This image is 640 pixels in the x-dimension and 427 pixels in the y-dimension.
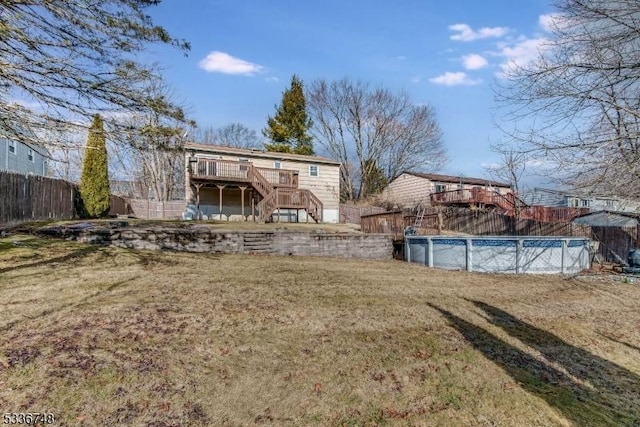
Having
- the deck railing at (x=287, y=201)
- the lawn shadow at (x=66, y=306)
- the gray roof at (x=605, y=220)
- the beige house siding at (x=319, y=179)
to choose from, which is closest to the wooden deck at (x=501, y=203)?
the gray roof at (x=605, y=220)

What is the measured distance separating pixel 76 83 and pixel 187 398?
17.5 feet

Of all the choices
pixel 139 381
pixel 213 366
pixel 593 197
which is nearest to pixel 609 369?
pixel 593 197

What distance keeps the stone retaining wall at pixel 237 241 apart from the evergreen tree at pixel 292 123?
2136cm

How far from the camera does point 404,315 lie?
5.91 metres

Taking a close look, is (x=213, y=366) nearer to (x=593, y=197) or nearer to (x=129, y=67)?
(x=129, y=67)

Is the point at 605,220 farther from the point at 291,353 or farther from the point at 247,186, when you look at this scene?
the point at 291,353

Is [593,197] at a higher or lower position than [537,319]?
higher

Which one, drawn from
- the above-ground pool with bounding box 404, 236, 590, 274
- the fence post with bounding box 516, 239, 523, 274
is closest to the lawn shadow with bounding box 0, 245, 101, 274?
the above-ground pool with bounding box 404, 236, 590, 274

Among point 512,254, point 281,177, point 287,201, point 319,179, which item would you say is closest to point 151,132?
point 512,254

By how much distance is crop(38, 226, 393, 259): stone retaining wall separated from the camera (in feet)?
35.5

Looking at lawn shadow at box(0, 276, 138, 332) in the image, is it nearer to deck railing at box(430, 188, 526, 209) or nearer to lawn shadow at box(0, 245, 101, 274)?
lawn shadow at box(0, 245, 101, 274)

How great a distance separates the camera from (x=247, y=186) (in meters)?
21.2

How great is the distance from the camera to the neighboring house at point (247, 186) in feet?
67.1

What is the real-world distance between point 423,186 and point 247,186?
16.8 metres
